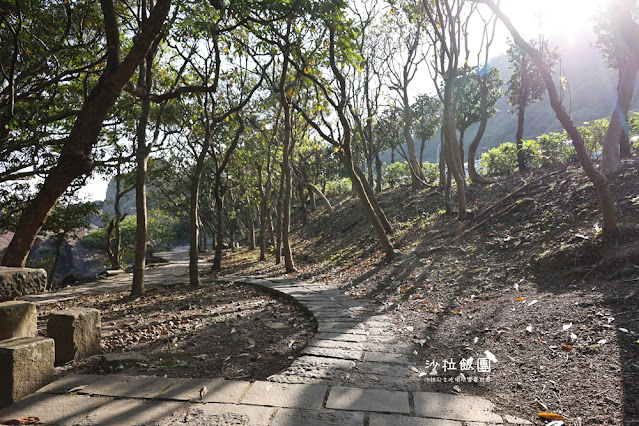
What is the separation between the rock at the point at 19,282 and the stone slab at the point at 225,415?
70.6 inches

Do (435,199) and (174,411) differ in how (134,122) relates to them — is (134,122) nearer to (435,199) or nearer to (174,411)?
(435,199)

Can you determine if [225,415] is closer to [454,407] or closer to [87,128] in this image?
[454,407]

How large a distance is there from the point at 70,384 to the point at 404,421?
263cm

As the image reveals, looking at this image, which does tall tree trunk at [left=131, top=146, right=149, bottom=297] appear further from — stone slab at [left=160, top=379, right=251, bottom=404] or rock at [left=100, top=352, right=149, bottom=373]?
stone slab at [left=160, top=379, right=251, bottom=404]

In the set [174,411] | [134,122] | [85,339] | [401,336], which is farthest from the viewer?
[134,122]

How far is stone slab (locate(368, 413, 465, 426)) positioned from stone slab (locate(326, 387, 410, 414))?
3.5 inches

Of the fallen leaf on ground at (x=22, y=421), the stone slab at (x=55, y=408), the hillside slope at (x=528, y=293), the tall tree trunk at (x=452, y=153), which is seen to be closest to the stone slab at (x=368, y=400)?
the hillside slope at (x=528, y=293)

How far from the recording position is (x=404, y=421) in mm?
2346

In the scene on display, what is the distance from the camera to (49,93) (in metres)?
9.95

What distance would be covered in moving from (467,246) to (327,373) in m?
5.12

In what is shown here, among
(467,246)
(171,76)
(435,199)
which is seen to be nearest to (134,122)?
(171,76)

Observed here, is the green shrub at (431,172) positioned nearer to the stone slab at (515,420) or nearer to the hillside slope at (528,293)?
the hillside slope at (528,293)

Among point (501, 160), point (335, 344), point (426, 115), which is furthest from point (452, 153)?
point (426, 115)

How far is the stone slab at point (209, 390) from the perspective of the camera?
2.63m
